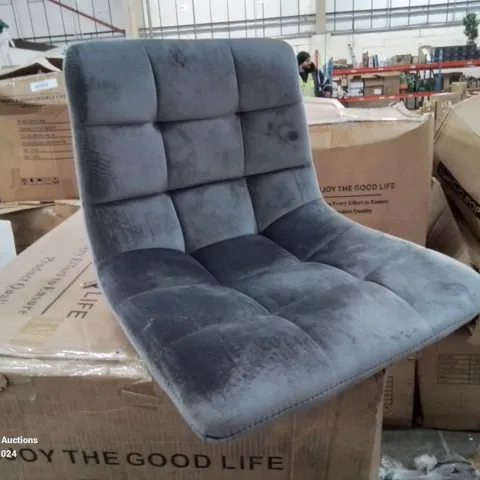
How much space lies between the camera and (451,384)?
118 centimetres

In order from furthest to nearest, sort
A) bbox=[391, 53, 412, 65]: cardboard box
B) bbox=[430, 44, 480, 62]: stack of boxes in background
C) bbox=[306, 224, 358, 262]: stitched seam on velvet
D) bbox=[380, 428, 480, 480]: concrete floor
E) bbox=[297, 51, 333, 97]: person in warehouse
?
bbox=[391, 53, 412, 65]: cardboard box
bbox=[430, 44, 480, 62]: stack of boxes in background
bbox=[297, 51, 333, 97]: person in warehouse
bbox=[380, 428, 480, 480]: concrete floor
bbox=[306, 224, 358, 262]: stitched seam on velvet

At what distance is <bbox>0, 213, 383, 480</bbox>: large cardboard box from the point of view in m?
0.73

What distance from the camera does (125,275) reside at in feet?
2.48

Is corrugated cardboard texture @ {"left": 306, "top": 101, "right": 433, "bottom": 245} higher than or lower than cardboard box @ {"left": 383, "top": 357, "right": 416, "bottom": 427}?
higher

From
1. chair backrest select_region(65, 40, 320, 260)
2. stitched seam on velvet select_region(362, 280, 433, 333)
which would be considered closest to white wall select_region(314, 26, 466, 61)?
chair backrest select_region(65, 40, 320, 260)

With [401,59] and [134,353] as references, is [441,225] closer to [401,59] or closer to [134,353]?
[134,353]

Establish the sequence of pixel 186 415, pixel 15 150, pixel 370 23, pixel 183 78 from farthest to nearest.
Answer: pixel 370 23, pixel 15 150, pixel 183 78, pixel 186 415

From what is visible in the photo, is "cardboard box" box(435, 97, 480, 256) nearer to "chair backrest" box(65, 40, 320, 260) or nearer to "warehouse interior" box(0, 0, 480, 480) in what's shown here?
"warehouse interior" box(0, 0, 480, 480)

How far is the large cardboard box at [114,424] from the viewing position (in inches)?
28.7

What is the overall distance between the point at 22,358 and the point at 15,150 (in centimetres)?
92

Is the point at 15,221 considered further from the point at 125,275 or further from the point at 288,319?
the point at 288,319

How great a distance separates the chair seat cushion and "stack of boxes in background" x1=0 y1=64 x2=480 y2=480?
122 millimetres

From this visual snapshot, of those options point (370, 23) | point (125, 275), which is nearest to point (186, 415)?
point (125, 275)

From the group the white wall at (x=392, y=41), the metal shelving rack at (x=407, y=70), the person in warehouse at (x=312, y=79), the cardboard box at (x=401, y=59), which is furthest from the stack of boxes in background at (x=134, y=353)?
the white wall at (x=392, y=41)
